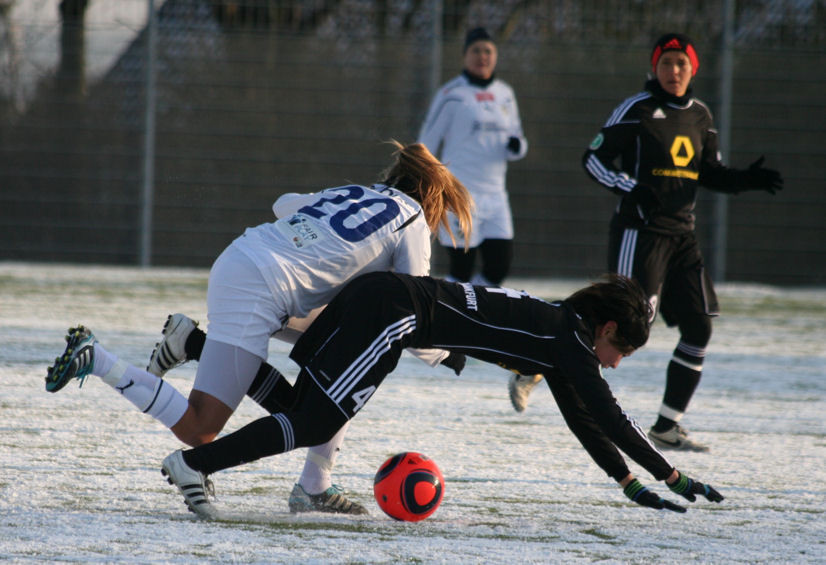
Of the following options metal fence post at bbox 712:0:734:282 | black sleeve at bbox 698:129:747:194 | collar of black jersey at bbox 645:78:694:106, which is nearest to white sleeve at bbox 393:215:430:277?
collar of black jersey at bbox 645:78:694:106

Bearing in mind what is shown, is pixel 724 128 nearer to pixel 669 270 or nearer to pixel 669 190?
pixel 669 190

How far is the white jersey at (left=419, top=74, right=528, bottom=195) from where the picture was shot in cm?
894

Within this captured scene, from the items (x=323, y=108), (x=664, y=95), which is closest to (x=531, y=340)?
(x=664, y=95)

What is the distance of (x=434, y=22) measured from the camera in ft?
43.9

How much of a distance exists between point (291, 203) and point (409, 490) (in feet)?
3.80

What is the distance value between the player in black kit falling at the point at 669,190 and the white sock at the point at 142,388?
7.33 ft

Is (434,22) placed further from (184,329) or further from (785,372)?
(184,329)

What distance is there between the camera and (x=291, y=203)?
420 cm

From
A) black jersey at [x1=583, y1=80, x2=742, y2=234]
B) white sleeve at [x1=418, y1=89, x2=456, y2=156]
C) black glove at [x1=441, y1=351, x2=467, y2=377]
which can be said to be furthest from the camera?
white sleeve at [x1=418, y1=89, x2=456, y2=156]

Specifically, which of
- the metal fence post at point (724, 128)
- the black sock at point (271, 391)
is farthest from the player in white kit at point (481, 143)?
the metal fence post at point (724, 128)

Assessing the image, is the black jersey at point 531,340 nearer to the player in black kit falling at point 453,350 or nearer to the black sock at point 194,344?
the player in black kit falling at point 453,350

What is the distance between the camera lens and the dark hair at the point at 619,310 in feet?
12.5

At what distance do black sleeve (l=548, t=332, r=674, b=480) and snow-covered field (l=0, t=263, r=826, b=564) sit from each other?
0.72ft

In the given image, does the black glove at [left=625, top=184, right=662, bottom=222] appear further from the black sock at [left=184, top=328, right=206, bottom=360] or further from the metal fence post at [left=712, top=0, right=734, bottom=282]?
the metal fence post at [left=712, top=0, right=734, bottom=282]
